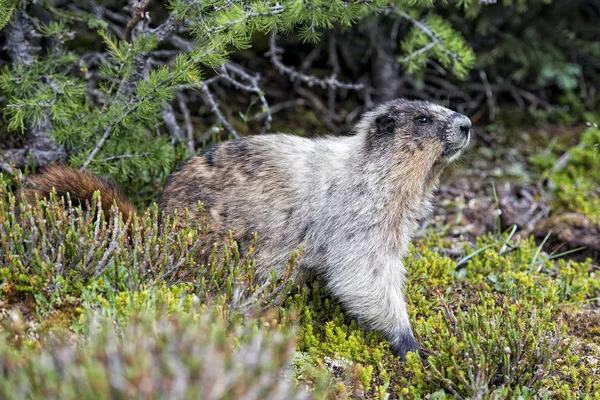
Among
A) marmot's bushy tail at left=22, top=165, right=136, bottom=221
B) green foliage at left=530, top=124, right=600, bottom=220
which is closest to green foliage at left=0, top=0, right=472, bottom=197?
marmot's bushy tail at left=22, top=165, right=136, bottom=221

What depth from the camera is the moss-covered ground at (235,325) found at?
2738mm

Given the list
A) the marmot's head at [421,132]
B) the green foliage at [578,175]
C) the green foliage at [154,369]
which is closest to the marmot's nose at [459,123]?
the marmot's head at [421,132]

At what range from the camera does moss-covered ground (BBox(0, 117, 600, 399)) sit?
2.74m

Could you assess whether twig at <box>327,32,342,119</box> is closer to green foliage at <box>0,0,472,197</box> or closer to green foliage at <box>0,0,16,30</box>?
green foliage at <box>0,0,472,197</box>

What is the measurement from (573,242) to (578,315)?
1702 millimetres

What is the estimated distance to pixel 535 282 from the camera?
571 cm

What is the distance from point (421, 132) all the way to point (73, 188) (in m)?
2.62

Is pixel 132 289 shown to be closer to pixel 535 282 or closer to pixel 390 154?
pixel 390 154

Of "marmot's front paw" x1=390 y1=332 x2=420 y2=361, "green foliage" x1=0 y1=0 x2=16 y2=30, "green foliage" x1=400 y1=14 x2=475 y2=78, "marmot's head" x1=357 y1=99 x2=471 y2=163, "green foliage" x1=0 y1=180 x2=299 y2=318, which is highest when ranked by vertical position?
"green foliage" x1=0 y1=0 x2=16 y2=30

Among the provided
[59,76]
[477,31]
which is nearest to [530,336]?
[59,76]

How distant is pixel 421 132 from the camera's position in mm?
5047

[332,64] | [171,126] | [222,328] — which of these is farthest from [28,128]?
[332,64]

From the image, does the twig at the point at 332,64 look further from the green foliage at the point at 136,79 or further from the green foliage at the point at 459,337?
the green foliage at the point at 459,337

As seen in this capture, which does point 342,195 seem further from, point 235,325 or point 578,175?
point 578,175
